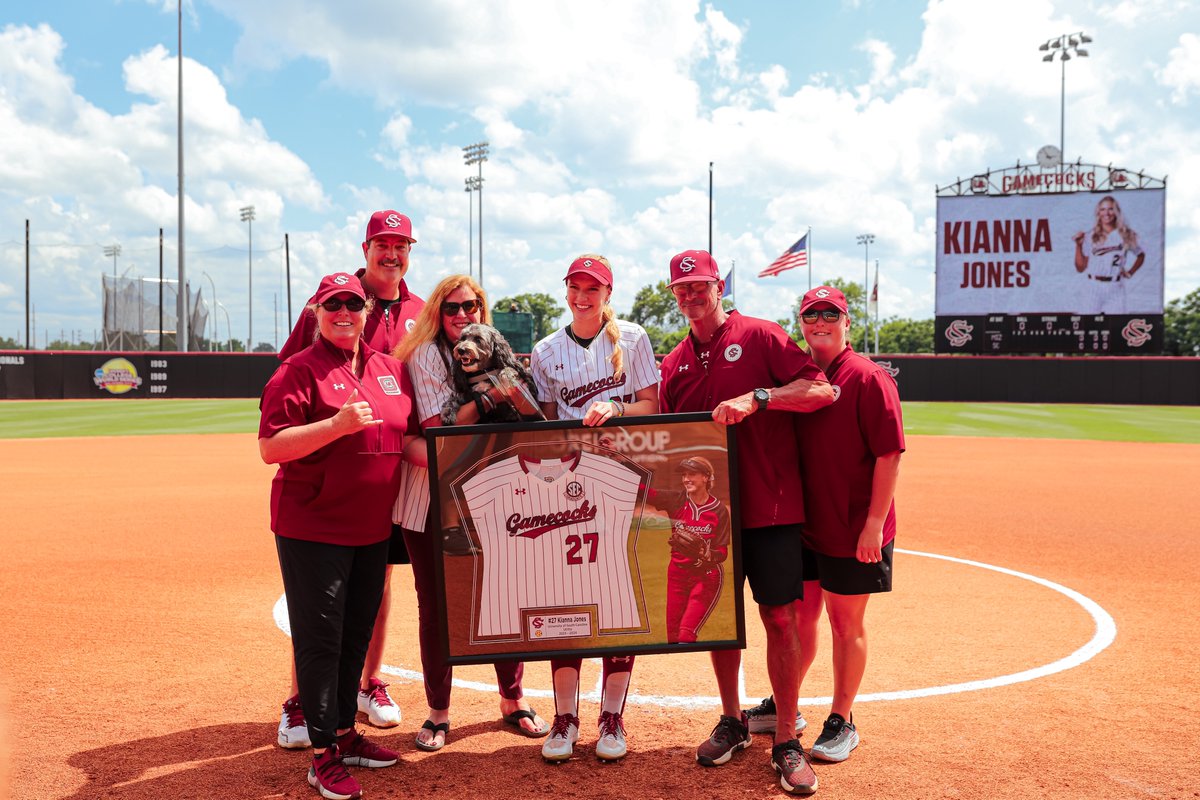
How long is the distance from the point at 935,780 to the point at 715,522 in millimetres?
1514

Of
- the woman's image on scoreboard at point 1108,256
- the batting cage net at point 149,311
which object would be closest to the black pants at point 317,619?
the woman's image on scoreboard at point 1108,256

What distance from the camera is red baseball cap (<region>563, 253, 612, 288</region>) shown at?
170 inches

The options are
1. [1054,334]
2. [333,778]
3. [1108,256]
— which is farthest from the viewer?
[1108,256]

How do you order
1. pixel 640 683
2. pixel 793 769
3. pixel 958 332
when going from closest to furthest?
pixel 793 769 → pixel 640 683 → pixel 958 332

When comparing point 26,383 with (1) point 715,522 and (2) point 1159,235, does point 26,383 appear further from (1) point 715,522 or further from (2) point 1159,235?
(2) point 1159,235

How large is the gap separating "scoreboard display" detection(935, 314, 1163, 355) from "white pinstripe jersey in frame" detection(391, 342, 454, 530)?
3587 cm

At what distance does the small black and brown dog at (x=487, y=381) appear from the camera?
163 inches

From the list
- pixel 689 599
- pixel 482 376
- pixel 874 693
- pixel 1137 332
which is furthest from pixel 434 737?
pixel 1137 332

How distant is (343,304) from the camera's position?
12.8 feet

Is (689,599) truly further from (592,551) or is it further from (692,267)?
(692,267)

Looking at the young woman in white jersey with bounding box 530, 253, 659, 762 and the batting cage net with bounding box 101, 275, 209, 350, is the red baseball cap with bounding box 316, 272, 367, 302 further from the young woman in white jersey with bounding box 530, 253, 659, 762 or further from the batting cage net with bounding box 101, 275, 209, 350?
the batting cage net with bounding box 101, 275, 209, 350

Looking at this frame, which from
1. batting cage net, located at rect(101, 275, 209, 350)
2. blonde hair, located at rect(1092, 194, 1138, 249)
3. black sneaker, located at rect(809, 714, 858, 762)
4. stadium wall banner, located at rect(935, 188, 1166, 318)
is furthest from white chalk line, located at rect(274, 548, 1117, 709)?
batting cage net, located at rect(101, 275, 209, 350)

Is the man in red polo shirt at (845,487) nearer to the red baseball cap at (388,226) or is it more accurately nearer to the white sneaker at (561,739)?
the white sneaker at (561,739)

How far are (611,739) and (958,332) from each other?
36.2m
